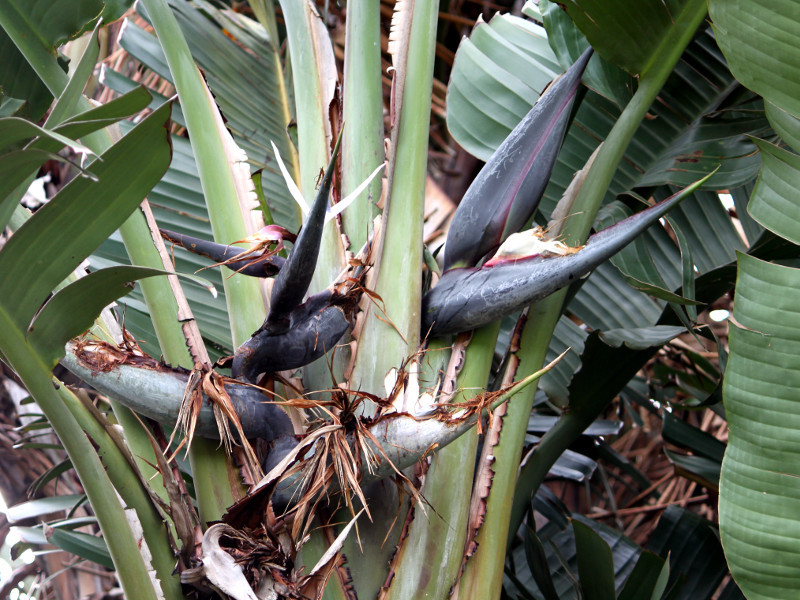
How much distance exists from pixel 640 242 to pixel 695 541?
0.41 meters

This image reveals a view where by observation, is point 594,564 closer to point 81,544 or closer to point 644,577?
point 644,577

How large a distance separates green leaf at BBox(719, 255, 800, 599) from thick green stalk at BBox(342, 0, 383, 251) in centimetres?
33

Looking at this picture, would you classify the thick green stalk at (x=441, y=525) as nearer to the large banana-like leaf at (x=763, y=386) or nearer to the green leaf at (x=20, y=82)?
the large banana-like leaf at (x=763, y=386)

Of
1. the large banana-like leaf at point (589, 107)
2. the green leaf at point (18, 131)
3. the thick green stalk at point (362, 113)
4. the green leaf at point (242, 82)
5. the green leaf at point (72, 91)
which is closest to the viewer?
the green leaf at point (18, 131)

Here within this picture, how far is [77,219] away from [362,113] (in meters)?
0.33

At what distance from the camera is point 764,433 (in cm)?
51

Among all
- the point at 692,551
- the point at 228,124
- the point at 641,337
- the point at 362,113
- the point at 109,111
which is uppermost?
the point at 228,124

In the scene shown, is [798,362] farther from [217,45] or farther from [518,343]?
→ [217,45]

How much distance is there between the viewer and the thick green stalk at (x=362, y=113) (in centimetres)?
63

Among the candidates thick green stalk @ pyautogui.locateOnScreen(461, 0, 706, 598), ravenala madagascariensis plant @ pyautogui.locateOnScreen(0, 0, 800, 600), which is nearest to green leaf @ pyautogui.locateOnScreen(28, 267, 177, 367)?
ravenala madagascariensis plant @ pyautogui.locateOnScreen(0, 0, 800, 600)

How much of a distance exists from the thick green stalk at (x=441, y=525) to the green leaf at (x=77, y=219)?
25 centimetres

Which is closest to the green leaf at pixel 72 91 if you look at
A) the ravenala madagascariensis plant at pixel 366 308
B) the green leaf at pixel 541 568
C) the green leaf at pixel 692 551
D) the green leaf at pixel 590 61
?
the ravenala madagascariensis plant at pixel 366 308

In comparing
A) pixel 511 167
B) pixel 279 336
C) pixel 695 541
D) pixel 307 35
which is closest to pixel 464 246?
pixel 511 167

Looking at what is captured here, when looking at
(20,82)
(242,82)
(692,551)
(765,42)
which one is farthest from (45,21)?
(692,551)
